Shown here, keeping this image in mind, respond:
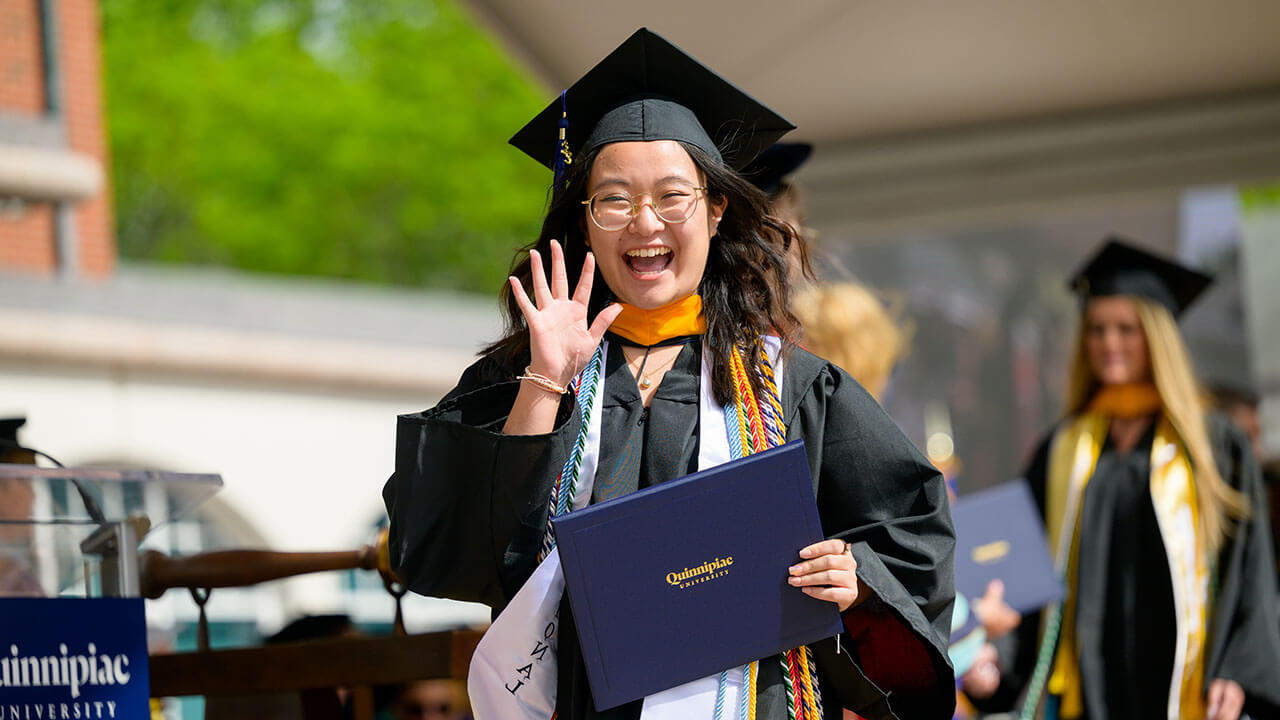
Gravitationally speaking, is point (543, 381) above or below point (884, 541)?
above

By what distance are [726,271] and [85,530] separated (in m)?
1.52

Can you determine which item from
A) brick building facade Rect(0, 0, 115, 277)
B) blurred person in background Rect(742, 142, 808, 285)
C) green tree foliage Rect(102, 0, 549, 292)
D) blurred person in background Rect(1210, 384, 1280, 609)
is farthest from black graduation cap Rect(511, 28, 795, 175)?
green tree foliage Rect(102, 0, 549, 292)

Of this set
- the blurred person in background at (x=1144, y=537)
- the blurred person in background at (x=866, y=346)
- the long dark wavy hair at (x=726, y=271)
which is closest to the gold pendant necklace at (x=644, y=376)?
the long dark wavy hair at (x=726, y=271)

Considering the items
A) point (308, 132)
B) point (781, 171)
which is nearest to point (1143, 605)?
point (781, 171)

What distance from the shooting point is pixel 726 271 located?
2732mm

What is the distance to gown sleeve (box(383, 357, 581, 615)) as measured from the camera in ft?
7.75

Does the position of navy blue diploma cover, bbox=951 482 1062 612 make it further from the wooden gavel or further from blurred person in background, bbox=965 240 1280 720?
the wooden gavel

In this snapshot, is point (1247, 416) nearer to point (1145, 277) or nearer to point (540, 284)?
point (1145, 277)

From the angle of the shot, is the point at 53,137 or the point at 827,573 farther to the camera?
the point at 53,137

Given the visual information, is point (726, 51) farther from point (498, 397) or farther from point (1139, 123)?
point (498, 397)

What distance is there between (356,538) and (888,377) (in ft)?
28.3

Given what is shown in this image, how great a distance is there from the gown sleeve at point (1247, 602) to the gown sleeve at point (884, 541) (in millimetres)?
2234

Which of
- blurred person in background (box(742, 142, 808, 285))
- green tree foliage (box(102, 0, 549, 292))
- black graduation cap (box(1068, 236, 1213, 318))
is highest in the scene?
green tree foliage (box(102, 0, 549, 292))

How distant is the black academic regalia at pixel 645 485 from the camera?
2385 millimetres
